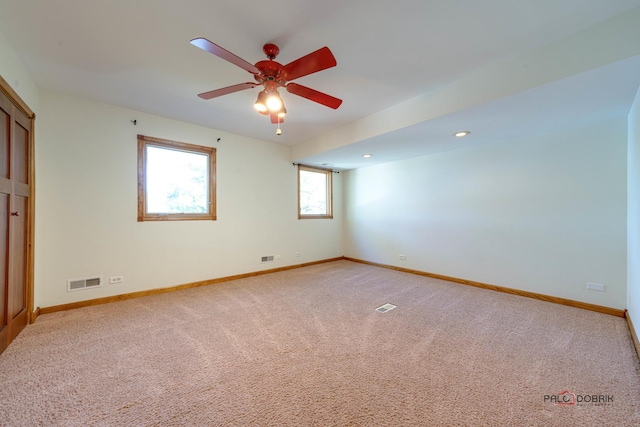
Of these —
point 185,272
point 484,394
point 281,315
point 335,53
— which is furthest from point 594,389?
point 185,272

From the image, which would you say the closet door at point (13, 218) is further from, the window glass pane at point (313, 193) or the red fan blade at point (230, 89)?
the window glass pane at point (313, 193)

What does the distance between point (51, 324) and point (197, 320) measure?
1475 millimetres

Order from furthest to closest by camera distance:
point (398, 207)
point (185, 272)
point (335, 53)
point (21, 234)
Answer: point (398, 207) → point (185, 272) → point (21, 234) → point (335, 53)

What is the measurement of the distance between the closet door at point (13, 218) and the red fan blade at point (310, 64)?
2.39 meters

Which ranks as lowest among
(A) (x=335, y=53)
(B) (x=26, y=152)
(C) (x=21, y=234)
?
(C) (x=21, y=234)

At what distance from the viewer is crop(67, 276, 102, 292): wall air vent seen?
Answer: 301cm

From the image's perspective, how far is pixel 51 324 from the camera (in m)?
2.58

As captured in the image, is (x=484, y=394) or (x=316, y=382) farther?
(x=316, y=382)

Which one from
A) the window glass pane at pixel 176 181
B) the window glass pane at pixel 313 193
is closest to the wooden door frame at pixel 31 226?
the window glass pane at pixel 176 181

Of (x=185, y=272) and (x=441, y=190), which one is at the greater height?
(x=441, y=190)

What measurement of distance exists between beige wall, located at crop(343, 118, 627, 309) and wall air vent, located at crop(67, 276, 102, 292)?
4.84 metres

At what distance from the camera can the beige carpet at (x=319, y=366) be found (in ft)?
4.77

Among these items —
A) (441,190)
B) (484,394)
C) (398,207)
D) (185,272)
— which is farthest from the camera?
(398,207)

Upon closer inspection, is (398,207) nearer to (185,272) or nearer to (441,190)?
(441,190)
